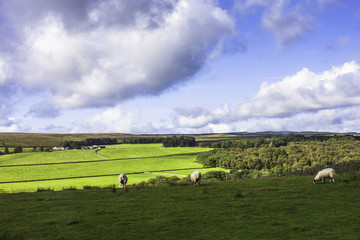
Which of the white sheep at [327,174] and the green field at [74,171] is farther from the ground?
the white sheep at [327,174]

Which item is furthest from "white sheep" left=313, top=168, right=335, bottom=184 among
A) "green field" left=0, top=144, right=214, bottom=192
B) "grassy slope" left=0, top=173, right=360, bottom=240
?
"green field" left=0, top=144, right=214, bottom=192

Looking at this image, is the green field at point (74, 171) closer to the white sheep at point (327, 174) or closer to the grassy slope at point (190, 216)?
the white sheep at point (327, 174)

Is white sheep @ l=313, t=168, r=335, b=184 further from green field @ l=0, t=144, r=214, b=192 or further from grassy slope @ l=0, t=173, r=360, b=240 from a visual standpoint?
green field @ l=0, t=144, r=214, b=192

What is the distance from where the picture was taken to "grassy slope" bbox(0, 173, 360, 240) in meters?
12.0

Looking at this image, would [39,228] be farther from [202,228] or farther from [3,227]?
[202,228]

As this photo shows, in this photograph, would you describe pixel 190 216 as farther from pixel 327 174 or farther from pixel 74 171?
pixel 74 171

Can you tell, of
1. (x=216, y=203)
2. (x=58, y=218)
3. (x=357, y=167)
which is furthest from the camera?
(x=357, y=167)

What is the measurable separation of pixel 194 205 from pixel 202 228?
4.86 meters

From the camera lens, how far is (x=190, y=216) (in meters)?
14.9

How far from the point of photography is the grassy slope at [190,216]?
12.0 meters

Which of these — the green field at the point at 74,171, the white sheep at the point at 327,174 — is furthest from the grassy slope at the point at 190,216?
the green field at the point at 74,171

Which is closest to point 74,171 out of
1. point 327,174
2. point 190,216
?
point 327,174

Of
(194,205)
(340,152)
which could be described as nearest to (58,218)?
(194,205)

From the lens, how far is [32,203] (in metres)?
19.4
